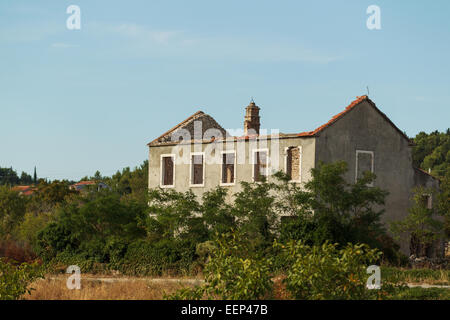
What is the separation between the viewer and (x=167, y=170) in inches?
1455

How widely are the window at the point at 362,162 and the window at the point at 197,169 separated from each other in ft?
25.0

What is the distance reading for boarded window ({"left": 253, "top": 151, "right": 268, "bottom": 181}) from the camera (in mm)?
32625

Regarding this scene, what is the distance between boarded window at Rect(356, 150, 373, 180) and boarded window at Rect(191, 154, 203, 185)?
7772 millimetres

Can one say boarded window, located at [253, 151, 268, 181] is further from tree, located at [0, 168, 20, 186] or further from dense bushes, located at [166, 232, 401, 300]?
tree, located at [0, 168, 20, 186]

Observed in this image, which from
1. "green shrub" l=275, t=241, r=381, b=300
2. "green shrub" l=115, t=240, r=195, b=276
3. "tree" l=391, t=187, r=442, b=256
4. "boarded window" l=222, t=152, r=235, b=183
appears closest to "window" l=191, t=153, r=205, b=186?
"boarded window" l=222, t=152, r=235, b=183

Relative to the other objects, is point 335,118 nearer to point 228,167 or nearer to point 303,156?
point 303,156

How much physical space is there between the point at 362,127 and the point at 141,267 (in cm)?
1208

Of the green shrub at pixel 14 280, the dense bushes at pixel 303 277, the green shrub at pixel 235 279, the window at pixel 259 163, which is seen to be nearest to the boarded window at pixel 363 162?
the window at pixel 259 163

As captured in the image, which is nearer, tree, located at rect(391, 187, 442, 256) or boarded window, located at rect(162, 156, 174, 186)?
tree, located at rect(391, 187, 442, 256)

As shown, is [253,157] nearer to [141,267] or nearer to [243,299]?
[141,267]

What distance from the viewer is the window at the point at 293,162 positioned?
1237 inches

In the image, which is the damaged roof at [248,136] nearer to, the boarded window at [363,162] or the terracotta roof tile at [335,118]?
the terracotta roof tile at [335,118]

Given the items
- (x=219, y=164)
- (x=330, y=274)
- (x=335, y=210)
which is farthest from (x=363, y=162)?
(x=330, y=274)
